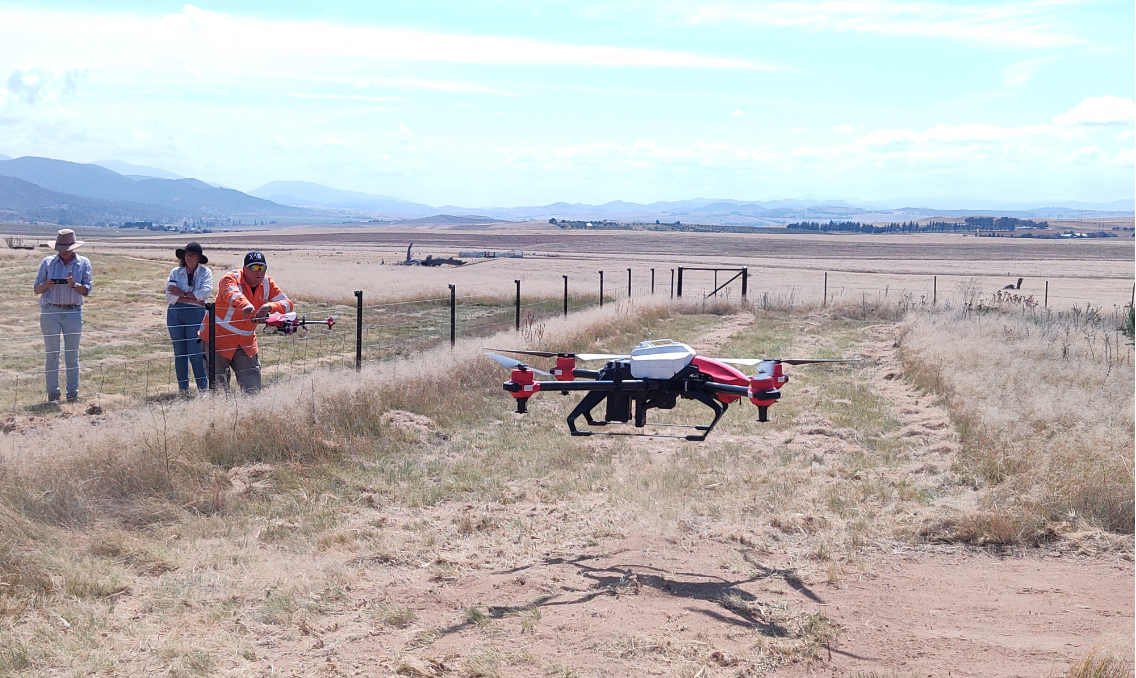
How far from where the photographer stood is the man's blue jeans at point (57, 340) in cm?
1184

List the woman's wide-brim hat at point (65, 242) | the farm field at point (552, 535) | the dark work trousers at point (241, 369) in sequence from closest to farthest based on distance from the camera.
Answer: the farm field at point (552, 535)
the dark work trousers at point (241, 369)
the woman's wide-brim hat at point (65, 242)

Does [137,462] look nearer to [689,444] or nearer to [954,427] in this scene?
[689,444]

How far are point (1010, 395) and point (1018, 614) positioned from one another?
719 cm

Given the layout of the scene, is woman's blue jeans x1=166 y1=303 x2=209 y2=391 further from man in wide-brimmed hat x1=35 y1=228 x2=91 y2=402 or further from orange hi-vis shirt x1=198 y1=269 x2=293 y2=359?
orange hi-vis shirt x1=198 y1=269 x2=293 y2=359

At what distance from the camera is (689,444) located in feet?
36.1

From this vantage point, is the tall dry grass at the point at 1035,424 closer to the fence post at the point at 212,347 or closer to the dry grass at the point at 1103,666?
the dry grass at the point at 1103,666

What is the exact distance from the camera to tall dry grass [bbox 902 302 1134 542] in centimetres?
805

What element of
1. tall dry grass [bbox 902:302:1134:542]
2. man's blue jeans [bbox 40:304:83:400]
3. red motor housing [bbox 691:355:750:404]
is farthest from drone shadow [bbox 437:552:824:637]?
man's blue jeans [bbox 40:304:83:400]

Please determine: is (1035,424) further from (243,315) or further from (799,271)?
(799,271)

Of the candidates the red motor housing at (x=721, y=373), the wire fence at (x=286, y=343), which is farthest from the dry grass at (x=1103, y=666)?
the wire fence at (x=286, y=343)

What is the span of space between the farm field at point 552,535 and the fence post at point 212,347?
909mm

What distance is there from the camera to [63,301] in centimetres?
1177

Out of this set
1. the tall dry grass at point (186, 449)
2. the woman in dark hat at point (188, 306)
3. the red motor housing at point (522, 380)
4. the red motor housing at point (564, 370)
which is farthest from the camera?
the woman in dark hat at point (188, 306)

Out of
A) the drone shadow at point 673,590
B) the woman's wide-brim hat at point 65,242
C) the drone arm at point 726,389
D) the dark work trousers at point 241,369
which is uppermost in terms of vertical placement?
the woman's wide-brim hat at point 65,242
